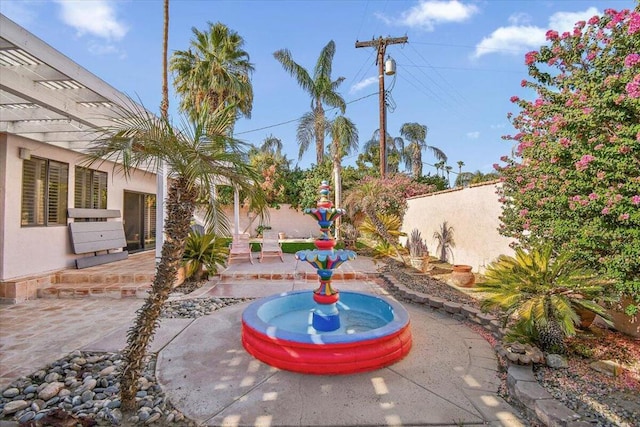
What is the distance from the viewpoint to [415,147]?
27719mm

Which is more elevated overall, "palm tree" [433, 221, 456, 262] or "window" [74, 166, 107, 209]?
"window" [74, 166, 107, 209]

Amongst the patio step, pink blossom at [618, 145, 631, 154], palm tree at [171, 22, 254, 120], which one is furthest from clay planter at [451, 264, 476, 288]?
palm tree at [171, 22, 254, 120]

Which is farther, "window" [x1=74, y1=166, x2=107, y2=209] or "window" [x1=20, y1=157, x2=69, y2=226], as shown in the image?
"window" [x1=74, y1=166, x2=107, y2=209]

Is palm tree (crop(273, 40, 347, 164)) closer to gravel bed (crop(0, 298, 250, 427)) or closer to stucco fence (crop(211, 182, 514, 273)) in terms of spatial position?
stucco fence (crop(211, 182, 514, 273))

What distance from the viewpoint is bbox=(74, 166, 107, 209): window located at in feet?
27.5

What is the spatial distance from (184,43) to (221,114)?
1281 centimetres

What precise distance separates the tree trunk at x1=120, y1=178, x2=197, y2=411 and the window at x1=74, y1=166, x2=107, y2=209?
7.23 metres

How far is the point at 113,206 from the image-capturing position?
9844 mm

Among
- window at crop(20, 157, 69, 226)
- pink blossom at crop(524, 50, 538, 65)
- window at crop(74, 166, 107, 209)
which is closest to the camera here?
pink blossom at crop(524, 50, 538, 65)

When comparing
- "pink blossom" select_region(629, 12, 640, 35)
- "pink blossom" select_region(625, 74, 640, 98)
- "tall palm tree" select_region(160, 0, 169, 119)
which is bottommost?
"pink blossom" select_region(625, 74, 640, 98)

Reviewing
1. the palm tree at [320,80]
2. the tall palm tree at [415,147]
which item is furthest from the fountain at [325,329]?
the tall palm tree at [415,147]

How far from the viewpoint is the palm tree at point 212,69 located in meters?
12.3

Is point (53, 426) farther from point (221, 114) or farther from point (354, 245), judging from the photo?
point (354, 245)

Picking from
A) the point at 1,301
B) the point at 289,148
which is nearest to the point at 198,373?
the point at 1,301
